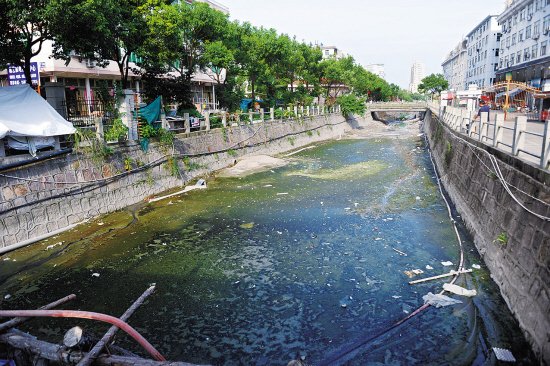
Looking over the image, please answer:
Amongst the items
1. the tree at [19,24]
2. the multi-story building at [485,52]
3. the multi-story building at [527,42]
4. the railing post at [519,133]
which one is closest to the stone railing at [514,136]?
the railing post at [519,133]

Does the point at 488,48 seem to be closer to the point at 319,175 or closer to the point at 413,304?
the point at 319,175

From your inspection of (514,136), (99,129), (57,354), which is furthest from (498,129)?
(99,129)

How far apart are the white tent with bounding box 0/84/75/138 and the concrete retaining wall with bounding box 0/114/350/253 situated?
0.97 metres

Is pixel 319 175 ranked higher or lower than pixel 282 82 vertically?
lower

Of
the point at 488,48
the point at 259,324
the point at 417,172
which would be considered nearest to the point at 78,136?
the point at 259,324

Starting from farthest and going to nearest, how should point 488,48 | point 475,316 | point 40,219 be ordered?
point 488,48
point 40,219
point 475,316

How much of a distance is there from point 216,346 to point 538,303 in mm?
5440

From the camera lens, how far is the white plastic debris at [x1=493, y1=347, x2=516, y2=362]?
6.25 metres

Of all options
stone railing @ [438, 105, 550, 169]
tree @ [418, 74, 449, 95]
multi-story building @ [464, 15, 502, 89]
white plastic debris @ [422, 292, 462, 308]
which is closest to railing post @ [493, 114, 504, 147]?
stone railing @ [438, 105, 550, 169]

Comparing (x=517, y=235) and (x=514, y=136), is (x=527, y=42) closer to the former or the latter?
(x=514, y=136)

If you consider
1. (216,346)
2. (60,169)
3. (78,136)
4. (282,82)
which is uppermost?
(282,82)

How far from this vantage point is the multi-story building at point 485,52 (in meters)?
62.9

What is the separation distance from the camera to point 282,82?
3778 cm

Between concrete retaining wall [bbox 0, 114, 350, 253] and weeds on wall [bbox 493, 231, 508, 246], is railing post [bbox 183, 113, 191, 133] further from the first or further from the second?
weeds on wall [bbox 493, 231, 508, 246]
